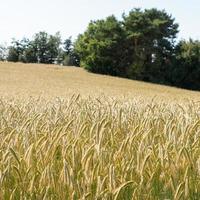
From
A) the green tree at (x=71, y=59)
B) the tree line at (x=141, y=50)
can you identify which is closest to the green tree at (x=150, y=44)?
the tree line at (x=141, y=50)

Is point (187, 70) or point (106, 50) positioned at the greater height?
point (106, 50)

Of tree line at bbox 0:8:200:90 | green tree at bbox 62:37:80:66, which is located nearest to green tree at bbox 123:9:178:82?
tree line at bbox 0:8:200:90

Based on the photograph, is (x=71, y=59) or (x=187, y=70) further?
(x=71, y=59)

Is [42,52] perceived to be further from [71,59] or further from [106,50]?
[106,50]

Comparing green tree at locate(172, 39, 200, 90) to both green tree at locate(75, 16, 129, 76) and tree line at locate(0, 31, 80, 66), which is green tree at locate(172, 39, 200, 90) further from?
tree line at locate(0, 31, 80, 66)

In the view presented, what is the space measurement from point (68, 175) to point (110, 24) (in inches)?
1492

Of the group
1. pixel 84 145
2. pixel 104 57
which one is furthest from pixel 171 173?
pixel 104 57

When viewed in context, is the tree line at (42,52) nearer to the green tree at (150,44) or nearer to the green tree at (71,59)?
the green tree at (71,59)

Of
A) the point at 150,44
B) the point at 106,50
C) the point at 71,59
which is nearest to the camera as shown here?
the point at 106,50

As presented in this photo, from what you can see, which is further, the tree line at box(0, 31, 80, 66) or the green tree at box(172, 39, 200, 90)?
the tree line at box(0, 31, 80, 66)

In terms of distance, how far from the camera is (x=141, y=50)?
37812mm

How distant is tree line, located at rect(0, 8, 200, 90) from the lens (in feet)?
122

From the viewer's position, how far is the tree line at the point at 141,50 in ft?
122

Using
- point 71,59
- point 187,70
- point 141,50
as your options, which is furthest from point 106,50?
point 71,59
